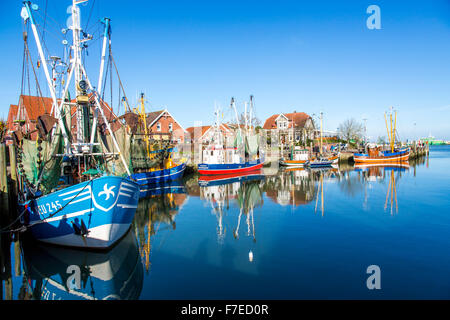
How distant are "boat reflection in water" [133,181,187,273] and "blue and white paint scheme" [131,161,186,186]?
67 centimetres

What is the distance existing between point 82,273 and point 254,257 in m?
5.70

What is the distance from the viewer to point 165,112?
50.0m

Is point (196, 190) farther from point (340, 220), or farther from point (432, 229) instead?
point (432, 229)

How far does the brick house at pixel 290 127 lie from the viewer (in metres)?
60.2

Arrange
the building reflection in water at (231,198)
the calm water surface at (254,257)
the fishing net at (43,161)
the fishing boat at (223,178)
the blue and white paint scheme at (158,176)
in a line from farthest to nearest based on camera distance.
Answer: the fishing boat at (223,178) → the blue and white paint scheme at (158,176) → the building reflection in water at (231,198) → the fishing net at (43,161) → the calm water surface at (254,257)

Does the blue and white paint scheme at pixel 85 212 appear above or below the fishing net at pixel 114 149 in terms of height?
below

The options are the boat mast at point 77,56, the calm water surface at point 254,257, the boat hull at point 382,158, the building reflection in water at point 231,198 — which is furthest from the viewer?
the boat hull at point 382,158

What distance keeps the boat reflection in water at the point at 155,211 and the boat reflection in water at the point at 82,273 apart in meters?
0.63

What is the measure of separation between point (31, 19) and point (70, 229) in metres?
8.22

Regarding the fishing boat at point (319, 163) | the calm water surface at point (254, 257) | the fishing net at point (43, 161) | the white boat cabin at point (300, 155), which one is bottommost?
the calm water surface at point (254, 257)

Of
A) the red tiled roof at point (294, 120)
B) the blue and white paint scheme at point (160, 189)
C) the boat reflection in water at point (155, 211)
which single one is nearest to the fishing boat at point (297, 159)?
the red tiled roof at point (294, 120)

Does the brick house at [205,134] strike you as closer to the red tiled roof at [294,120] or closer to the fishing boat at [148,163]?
the red tiled roof at [294,120]

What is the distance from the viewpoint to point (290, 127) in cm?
6225
